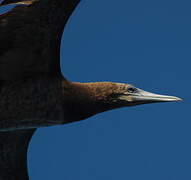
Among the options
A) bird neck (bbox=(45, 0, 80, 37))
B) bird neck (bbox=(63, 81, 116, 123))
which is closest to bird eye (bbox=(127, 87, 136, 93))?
bird neck (bbox=(63, 81, 116, 123))

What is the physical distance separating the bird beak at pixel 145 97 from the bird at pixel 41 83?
0.02 metres

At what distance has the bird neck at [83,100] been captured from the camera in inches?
310

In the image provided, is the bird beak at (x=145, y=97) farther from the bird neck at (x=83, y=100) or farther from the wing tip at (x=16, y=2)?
the wing tip at (x=16, y=2)

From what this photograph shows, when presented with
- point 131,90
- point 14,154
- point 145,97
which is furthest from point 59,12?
point 14,154

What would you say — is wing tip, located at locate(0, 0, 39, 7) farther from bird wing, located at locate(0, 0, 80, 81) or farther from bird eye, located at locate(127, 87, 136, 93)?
bird eye, located at locate(127, 87, 136, 93)

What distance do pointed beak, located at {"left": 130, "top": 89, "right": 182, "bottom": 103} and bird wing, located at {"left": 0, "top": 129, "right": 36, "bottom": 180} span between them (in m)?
2.28

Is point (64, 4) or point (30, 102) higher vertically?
point (64, 4)

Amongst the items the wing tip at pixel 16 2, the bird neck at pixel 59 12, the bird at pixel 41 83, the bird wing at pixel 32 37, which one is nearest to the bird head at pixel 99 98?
the bird at pixel 41 83

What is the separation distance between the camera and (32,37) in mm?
7609

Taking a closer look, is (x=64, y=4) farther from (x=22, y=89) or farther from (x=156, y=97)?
(x=156, y=97)

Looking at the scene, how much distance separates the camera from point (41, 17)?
738 cm

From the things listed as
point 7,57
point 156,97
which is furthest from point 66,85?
point 156,97

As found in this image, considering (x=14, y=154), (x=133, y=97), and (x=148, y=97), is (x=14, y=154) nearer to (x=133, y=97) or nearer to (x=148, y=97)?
(x=133, y=97)

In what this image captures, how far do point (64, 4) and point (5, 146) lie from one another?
343 cm
